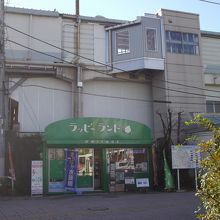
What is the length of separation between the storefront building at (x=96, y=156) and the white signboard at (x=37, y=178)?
44 centimetres

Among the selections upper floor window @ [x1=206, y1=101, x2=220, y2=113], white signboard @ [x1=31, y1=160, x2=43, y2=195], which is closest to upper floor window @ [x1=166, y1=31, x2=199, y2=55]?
upper floor window @ [x1=206, y1=101, x2=220, y2=113]

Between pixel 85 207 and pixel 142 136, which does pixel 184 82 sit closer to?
pixel 142 136

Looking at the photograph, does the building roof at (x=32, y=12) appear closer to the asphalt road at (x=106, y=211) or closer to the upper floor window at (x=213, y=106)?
the upper floor window at (x=213, y=106)

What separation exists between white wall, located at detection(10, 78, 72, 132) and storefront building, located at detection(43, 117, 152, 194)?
368cm

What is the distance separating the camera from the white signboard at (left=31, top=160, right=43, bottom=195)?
19766mm

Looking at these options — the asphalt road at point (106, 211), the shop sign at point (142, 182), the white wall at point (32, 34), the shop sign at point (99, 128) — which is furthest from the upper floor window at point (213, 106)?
the asphalt road at point (106, 211)

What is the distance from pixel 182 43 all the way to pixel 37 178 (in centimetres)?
1350

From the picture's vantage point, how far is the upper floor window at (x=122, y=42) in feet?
85.0

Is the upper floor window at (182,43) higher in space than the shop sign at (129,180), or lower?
higher

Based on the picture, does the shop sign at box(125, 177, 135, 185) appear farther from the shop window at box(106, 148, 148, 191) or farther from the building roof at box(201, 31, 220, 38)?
the building roof at box(201, 31, 220, 38)

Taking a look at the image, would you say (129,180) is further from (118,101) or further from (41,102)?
(41,102)

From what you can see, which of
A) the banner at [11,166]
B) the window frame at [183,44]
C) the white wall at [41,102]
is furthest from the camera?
the window frame at [183,44]

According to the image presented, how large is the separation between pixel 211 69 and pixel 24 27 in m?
13.6

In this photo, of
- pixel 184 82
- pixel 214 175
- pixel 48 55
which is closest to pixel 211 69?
pixel 184 82
